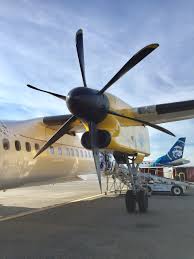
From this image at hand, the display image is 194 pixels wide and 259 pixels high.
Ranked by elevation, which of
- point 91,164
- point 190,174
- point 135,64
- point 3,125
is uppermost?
point 135,64

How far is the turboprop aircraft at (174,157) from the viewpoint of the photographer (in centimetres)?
4097

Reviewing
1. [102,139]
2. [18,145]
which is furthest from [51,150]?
[102,139]

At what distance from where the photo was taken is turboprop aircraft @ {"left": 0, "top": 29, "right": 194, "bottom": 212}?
988 centimetres

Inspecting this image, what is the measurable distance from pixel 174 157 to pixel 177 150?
1.04 meters

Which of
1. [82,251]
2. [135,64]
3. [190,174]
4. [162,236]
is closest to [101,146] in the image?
[135,64]

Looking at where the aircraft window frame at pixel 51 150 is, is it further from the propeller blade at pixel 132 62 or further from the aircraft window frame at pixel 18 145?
the propeller blade at pixel 132 62

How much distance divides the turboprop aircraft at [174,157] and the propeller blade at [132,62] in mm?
31687

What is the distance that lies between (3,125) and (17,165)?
4.92ft

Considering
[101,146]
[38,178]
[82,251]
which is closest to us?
[82,251]

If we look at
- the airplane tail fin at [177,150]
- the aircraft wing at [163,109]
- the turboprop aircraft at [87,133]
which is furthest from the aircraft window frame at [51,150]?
the airplane tail fin at [177,150]

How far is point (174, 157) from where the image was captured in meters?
40.9

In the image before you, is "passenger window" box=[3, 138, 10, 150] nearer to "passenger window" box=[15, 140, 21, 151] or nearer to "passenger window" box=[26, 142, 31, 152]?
"passenger window" box=[15, 140, 21, 151]

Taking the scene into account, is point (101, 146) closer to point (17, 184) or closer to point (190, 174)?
point (17, 184)

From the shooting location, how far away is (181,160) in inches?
1633
